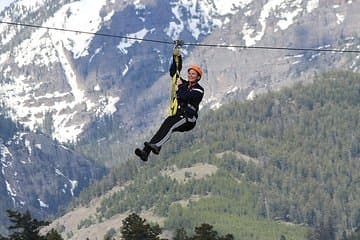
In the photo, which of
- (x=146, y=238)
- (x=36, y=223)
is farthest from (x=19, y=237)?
(x=146, y=238)

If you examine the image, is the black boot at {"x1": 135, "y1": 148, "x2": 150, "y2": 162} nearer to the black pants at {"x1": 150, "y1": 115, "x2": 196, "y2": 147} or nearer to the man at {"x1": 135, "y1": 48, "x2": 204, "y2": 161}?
the man at {"x1": 135, "y1": 48, "x2": 204, "y2": 161}

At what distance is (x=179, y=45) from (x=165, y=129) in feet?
9.30

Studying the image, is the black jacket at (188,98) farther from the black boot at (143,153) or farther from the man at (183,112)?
the black boot at (143,153)

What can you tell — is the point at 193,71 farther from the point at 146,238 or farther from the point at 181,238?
the point at 181,238

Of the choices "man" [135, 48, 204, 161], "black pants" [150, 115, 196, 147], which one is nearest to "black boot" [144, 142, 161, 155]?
"man" [135, 48, 204, 161]

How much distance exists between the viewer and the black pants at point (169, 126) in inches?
1494

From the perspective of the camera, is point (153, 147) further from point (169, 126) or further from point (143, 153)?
point (169, 126)

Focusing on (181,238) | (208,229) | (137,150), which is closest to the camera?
(137,150)

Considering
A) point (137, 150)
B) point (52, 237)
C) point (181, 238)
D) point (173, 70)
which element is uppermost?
point (181, 238)

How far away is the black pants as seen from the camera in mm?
37938

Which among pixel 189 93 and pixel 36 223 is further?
pixel 36 223

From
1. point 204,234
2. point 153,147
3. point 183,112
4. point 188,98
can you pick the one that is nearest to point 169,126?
point 183,112

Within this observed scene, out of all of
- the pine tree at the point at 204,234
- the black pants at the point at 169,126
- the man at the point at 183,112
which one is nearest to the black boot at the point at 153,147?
the man at the point at 183,112

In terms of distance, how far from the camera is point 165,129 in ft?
125
